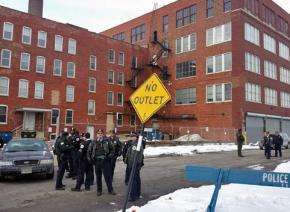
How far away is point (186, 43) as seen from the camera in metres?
45.7

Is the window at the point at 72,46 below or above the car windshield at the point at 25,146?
above

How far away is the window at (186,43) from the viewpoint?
44.8m

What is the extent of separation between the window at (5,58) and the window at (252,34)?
92.1 ft

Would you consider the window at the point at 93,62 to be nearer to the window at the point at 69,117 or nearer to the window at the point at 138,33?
the window at the point at 69,117

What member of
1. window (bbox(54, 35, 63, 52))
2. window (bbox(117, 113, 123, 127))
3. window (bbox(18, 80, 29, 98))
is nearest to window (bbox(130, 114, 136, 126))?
window (bbox(117, 113, 123, 127))

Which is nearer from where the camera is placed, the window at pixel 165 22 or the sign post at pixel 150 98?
the sign post at pixel 150 98

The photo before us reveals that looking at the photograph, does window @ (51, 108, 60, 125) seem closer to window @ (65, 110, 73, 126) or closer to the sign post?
window @ (65, 110, 73, 126)

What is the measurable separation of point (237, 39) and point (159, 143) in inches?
724

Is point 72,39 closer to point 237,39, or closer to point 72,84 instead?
point 72,84

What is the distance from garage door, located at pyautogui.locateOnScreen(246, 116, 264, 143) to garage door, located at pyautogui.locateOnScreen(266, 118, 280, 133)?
2243mm

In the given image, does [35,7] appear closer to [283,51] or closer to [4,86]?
[4,86]

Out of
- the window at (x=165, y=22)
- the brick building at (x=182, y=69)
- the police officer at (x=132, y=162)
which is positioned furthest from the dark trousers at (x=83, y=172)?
the window at (x=165, y=22)

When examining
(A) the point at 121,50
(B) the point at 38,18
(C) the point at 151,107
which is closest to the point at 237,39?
(A) the point at 121,50

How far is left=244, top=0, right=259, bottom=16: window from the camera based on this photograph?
1663 inches
